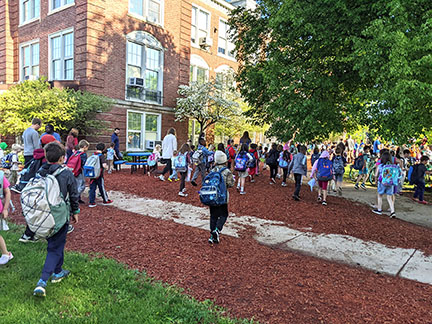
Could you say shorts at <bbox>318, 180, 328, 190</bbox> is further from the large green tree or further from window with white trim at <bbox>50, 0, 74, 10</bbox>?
window with white trim at <bbox>50, 0, 74, 10</bbox>

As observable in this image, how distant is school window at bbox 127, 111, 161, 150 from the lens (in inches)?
723

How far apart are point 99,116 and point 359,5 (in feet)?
42.4

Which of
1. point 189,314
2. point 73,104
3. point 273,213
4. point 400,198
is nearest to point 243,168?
point 273,213

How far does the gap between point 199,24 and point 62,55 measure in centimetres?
1010

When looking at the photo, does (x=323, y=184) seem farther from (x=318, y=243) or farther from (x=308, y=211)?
(x=318, y=243)

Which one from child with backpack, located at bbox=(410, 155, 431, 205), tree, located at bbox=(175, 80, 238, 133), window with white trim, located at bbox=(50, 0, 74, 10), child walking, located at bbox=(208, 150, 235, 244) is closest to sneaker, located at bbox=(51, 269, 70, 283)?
child walking, located at bbox=(208, 150, 235, 244)

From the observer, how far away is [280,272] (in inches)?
167

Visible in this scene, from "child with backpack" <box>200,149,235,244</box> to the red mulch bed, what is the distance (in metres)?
2.24

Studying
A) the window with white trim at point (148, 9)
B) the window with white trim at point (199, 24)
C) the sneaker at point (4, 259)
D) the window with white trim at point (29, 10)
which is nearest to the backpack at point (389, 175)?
the sneaker at point (4, 259)

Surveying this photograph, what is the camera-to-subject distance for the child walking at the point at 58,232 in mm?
3441

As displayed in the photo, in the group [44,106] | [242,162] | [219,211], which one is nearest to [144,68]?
[44,106]

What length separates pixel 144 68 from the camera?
60.9 ft

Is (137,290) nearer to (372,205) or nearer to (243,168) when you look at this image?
(243,168)

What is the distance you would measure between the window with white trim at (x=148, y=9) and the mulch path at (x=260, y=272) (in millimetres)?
14822
